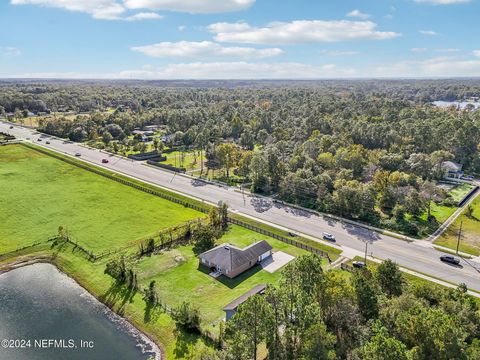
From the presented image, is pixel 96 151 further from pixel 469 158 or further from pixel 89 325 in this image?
pixel 469 158

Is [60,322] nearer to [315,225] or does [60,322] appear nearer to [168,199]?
[168,199]

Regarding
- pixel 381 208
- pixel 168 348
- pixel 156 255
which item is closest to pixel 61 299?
pixel 156 255

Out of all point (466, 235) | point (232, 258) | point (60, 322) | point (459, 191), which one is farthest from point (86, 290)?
point (459, 191)

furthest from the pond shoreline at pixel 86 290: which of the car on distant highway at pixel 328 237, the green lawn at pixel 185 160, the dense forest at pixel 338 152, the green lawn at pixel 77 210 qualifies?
the green lawn at pixel 185 160

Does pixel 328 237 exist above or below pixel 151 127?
below

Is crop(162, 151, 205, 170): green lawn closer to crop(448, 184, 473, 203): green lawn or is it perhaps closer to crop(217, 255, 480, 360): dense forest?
crop(448, 184, 473, 203): green lawn

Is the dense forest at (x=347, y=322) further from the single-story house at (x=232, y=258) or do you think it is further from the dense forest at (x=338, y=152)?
the dense forest at (x=338, y=152)

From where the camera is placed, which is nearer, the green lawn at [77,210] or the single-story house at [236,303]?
the single-story house at [236,303]
